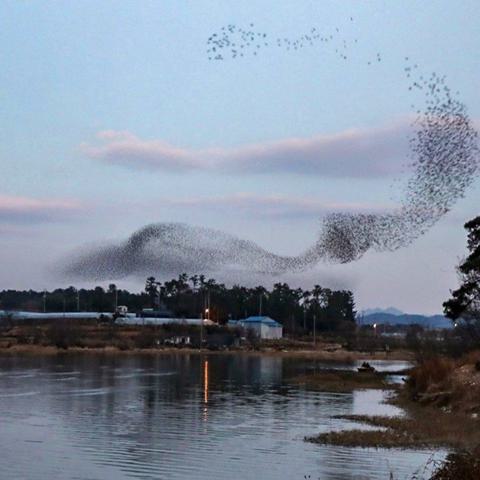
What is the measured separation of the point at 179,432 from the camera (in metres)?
31.3

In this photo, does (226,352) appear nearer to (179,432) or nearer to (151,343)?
(151,343)

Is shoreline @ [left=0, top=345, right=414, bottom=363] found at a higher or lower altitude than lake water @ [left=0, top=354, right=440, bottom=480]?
lower

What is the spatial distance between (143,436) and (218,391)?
897 inches

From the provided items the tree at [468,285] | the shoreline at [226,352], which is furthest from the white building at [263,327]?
the tree at [468,285]

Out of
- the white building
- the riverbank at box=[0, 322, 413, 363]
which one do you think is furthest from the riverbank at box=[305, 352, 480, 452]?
the white building

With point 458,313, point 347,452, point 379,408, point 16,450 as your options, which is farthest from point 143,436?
point 458,313

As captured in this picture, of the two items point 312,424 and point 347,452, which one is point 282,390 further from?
point 347,452

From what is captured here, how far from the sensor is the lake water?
23328mm

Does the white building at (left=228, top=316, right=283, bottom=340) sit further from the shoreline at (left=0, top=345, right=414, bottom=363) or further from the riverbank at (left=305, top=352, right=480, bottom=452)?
the riverbank at (left=305, top=352, right=480, bottom=452)

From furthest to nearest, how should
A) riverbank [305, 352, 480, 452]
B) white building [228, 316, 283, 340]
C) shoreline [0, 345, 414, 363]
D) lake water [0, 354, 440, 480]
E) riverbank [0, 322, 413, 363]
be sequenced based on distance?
white building [228, 316, 283, 340], riverbank [0, 322, 413, 363], shoreline [0, 345, 414, 363], riverbank [305, 352, 480, 452], lake water [0, 354, 440, 480]

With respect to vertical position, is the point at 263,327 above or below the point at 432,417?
above

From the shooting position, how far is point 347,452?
26.5 metres

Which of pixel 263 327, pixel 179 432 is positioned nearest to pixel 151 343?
pixel 263 327

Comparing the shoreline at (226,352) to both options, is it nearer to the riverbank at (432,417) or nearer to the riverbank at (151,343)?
the riverbank at (151,343)
